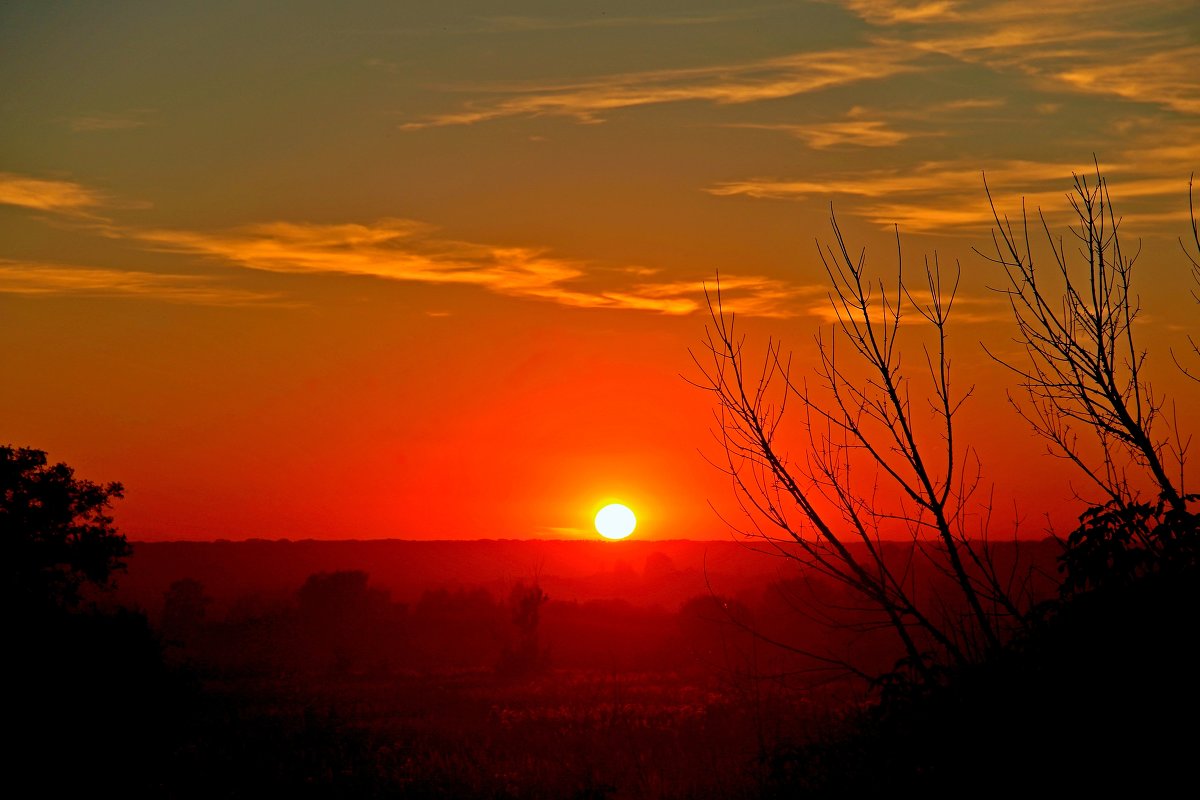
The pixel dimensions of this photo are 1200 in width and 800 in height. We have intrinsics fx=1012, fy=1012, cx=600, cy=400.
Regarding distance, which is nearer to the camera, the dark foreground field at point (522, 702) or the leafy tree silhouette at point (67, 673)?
the dark foreground field at point (522, 702)

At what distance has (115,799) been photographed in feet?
71.4

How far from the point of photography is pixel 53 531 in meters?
33.5

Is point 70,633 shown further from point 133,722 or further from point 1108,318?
point 1108,318

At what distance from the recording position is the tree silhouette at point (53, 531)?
3212 cm

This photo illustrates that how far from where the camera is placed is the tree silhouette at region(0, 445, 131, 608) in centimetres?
3212

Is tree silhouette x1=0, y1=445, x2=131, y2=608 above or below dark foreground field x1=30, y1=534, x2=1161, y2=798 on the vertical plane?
above

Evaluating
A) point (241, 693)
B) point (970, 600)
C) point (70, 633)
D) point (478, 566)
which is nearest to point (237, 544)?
point (478, 566)

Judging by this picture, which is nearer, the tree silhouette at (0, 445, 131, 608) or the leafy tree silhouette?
the leafy tree silhouette

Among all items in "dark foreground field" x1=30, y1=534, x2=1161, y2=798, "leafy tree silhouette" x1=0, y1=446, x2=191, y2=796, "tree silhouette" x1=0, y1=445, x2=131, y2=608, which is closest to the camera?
"dark foreground field" x1=30, y1=534, x2=1161, y2=798

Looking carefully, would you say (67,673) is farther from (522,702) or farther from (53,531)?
(522,702)

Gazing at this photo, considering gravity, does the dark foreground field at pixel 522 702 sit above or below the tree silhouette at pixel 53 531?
below

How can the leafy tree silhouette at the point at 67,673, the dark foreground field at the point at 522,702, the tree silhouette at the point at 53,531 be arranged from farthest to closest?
the tree silhouette at the point at 53,531 → the leafy tree silhouette at the point at 67,673 → the dark foreground field at the point at 522,702

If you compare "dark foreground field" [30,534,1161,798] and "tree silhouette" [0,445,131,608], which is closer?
"dark foreground field" [30,534,1161,798]

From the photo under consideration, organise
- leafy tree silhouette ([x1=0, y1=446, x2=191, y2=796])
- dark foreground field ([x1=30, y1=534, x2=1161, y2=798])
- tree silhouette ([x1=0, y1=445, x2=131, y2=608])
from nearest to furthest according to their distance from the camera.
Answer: dark foreground field ([x1=30, y1=534, x2=1161, y2=798]) < leafy tree silhouette ([x1=0, y1=446, x2=191, y2=796]) < tree silhouette ([x1=0, y1=445, x2=131, y2=608])
